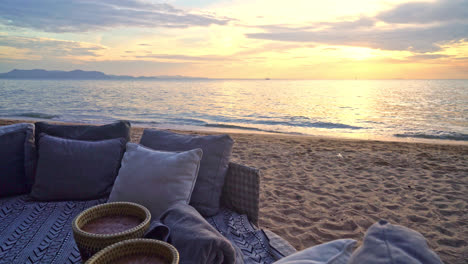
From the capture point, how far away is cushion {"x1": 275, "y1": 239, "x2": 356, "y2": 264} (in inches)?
29.0

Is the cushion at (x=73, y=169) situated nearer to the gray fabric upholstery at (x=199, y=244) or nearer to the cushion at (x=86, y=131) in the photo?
the cushion at (x=86, y=131)

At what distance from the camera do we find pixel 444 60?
29797 millimetres

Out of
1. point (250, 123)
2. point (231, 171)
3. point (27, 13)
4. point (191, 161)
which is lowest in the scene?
point (250, 123)

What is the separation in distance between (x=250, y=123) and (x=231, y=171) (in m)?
10.8

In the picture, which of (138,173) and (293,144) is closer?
(138,173)

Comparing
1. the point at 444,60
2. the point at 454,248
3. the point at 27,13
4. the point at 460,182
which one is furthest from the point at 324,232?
the point at 444,60

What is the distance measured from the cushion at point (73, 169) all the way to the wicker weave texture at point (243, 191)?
3.20ft

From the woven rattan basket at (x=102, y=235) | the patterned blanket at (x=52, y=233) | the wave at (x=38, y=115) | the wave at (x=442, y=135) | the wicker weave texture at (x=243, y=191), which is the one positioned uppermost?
the woven rattan basket at (x=102, y=235)

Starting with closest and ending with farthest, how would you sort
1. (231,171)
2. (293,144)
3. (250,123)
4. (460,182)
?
(231,171) < (460,182) < (293,144) < (250,123)

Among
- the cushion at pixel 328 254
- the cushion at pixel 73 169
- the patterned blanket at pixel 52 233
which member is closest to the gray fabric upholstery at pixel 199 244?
the patterned blanket at pixel 52 233

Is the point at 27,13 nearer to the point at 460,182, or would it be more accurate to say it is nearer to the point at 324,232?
the point at 324,232

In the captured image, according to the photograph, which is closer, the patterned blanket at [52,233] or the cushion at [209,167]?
the patterned blanket at [52,233]

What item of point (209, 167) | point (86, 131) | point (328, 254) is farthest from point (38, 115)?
point (328, 254)

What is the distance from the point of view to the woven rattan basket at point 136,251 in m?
0.95
